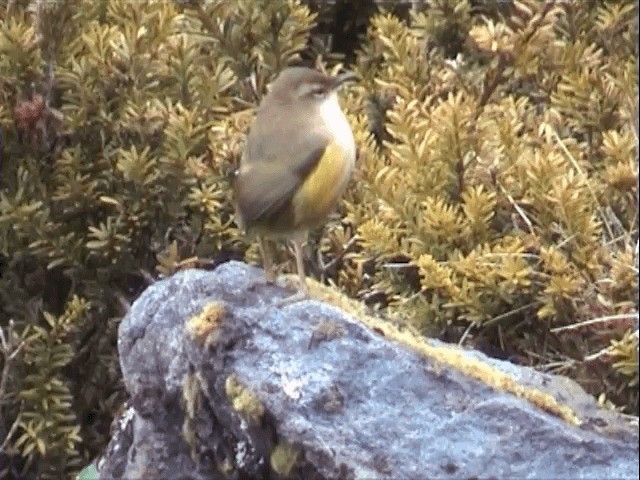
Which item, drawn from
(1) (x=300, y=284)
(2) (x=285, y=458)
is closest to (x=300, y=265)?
(1) (x=300, y=284)

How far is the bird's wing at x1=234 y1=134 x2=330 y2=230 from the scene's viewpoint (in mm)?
3945

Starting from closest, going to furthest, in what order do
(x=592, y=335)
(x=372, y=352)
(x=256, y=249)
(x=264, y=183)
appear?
(x=372, y=352), (x=264, y=183), (x=592, y=335), (x=256, y=249)

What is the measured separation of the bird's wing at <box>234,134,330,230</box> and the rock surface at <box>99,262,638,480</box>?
165 millimetres

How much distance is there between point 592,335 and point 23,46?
7.01ft

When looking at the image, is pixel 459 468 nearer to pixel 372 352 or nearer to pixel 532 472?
pixel 532 472

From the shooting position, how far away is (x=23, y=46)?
16.9 feet

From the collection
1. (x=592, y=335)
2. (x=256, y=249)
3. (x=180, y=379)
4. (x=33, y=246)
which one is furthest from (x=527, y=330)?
(x=33, y=246)

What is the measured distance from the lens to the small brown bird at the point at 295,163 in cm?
396

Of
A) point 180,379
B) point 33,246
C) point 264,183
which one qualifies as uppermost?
point 264,183

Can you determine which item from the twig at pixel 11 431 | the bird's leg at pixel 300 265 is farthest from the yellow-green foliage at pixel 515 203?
the twig at pixel 11 431

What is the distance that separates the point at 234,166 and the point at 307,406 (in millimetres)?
1680

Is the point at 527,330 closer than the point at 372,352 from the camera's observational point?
No

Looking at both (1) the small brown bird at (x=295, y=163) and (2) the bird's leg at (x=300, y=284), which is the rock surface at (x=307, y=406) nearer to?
(2) the bird's leg at (x=300, y=284)

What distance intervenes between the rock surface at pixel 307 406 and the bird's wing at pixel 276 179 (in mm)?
165
